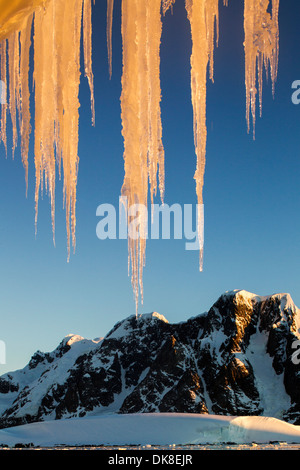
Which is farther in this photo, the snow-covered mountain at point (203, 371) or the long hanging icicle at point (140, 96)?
the snow-covered mountain at point (203, 371)

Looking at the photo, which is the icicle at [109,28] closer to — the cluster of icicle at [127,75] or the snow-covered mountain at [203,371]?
the cluster of icicle at [127,75]

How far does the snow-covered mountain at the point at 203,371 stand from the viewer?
135m

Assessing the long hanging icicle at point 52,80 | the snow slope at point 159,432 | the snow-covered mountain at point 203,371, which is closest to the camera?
the long hanging icicle at point 52,80

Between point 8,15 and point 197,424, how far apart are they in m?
96.8

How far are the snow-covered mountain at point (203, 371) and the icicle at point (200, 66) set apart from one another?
436 ft

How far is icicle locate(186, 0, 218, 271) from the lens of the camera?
368 centimetres

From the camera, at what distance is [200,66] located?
12.6 ft

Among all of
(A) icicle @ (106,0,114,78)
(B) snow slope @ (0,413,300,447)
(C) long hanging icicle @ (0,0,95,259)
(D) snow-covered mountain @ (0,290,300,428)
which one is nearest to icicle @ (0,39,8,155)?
(C) long hanging icicle @ (0,0,95,259)

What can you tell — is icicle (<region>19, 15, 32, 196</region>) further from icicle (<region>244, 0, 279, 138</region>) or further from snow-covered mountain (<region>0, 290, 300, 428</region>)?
snow-covered mountain (<region>0, 290, 300, 428</region>)

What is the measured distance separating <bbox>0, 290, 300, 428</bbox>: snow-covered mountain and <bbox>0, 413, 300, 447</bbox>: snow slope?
36.5m

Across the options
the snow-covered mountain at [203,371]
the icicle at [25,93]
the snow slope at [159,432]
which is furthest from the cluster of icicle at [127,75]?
→ the snow-covered mountain at [203,371]

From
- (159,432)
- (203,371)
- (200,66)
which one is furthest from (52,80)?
(203,371)

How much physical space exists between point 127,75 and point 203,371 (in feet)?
493
